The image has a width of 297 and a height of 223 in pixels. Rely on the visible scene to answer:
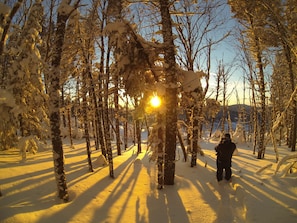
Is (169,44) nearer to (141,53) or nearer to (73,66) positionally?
(141,53)

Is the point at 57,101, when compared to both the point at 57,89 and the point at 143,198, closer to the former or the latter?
the point at 57,89

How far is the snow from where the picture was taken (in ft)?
20.5

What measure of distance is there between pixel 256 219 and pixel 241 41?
15826 mm

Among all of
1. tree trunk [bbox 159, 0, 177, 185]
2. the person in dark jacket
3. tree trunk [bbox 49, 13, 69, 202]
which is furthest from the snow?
tree trunk [bbox 159, 0, 177, 185]

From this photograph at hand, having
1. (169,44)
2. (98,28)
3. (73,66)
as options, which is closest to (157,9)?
(169,44)

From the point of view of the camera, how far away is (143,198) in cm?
803

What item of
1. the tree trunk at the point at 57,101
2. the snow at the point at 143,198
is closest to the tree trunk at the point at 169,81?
the snow at the point at 143,198

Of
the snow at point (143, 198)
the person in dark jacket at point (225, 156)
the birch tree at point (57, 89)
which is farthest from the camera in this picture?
the person in dark jacket at point (225, 156)

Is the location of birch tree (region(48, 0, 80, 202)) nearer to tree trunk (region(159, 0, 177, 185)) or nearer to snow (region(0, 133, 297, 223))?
snow (region(0, 133, 297, 223))

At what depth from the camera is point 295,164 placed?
8.93 m

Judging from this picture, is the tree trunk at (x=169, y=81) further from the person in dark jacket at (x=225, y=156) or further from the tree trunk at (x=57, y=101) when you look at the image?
the tree trunk at (x=57, y=101)

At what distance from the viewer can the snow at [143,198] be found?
623 centimetres

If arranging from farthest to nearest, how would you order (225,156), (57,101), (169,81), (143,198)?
(225,156) → (169,81) → (143,198) → (57,101)

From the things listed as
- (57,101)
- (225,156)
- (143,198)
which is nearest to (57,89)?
(57,101)
